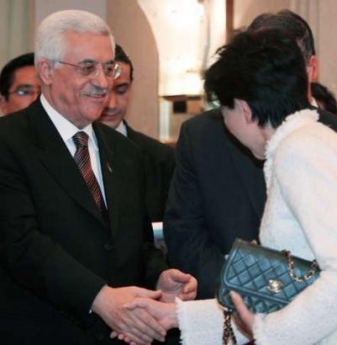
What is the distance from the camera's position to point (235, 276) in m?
2.07

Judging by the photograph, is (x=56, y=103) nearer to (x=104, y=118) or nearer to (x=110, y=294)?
(x=110, y=294)

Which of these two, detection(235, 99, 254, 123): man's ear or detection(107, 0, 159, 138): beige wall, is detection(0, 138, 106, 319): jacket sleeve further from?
detection(107, 0, 159, 138): beige wall

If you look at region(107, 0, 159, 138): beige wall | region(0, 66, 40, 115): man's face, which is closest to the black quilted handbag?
region(0, 66, 40, 115): man's face

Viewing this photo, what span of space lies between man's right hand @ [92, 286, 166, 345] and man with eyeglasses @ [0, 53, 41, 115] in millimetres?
1589

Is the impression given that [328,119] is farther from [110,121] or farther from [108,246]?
[110,121]

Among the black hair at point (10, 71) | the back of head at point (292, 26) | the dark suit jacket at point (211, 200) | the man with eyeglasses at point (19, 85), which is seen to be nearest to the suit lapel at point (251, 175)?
the dark suit jacket at point (211, 200)

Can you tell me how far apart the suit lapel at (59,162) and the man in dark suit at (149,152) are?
0.78 m

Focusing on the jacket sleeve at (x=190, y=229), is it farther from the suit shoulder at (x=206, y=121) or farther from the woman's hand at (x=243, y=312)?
the woman's hand at (x=243, y=312)

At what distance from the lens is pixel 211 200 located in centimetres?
276

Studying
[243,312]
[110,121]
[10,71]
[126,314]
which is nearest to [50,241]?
[126,314]

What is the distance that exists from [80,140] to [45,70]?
27 centimetres

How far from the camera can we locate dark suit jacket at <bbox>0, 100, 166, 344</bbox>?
8.65ft

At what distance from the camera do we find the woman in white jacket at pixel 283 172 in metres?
1.93

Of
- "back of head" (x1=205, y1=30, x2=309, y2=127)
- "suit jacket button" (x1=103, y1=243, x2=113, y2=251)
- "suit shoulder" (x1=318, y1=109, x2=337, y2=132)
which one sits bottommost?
"suit jacket button" (x1=103, y1=243, x2=113, y2=251)
